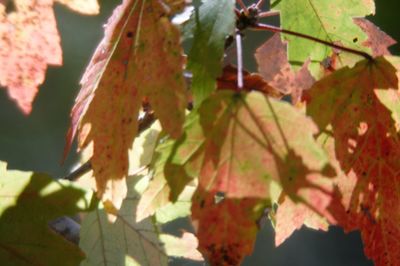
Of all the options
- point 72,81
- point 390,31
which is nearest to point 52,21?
point 72,81

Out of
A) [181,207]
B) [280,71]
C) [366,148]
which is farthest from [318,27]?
[181,207]

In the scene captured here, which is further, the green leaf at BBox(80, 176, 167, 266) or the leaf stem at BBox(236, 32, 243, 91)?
the green leaf at BBox(80, 176, 167, 266)

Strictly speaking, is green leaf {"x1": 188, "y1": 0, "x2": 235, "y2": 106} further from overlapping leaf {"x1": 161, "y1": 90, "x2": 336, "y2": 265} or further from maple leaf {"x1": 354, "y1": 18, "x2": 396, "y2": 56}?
maple leaf {"x1": 354, "y1": 18, "x2": 396, "y2": 56}

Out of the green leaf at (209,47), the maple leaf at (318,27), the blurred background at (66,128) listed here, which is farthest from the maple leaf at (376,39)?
the blurred background at (66,128)

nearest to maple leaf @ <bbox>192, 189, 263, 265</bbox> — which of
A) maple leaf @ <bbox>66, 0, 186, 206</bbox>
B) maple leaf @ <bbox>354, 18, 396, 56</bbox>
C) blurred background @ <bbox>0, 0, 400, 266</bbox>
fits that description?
maple leaf @ <bbox>66, 0, 186, 206</bbox>

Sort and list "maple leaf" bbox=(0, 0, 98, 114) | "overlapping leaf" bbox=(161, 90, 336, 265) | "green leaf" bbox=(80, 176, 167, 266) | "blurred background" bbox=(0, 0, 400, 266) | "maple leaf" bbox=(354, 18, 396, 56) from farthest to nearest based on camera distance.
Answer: "blurred background" bbox=(0, 0, 400, 266)
"maple leaf" bbox=(354, 18, 396, 56)
"green leaf" bbox=(80, 176, 167, 266)
"maple leaf" bbox=(0, 0, 98, 114)
"overlapping leaf" bbox=(161, 90, 336, 265)

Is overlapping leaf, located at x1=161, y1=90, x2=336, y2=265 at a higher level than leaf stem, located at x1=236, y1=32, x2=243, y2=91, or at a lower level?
lower
